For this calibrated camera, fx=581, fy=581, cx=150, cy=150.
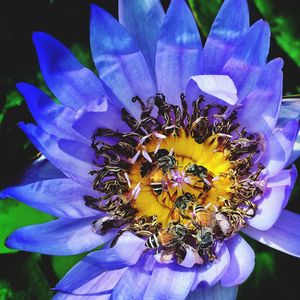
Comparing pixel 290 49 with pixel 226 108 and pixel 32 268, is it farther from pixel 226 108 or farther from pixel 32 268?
pixel 32 268

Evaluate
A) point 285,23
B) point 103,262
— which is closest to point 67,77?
point 103,262

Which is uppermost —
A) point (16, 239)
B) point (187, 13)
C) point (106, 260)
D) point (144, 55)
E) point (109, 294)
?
point (187, 13)

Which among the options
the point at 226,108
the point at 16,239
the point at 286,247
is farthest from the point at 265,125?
the point at 16,239

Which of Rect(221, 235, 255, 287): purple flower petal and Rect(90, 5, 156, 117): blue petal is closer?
Rect(221, 235, 255, 287): purple flower petal

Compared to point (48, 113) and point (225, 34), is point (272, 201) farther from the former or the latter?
point (48, 113)

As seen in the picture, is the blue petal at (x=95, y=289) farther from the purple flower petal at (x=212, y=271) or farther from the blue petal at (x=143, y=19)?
the blue petal at (x=143, y=19)

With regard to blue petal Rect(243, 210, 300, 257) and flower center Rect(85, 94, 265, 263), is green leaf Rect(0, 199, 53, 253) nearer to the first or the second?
flower center Rect(85, 94, 265, 263)

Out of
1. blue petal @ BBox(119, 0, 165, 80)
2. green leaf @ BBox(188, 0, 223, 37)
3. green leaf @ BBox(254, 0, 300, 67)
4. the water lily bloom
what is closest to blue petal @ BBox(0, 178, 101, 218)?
the water lily bloom
